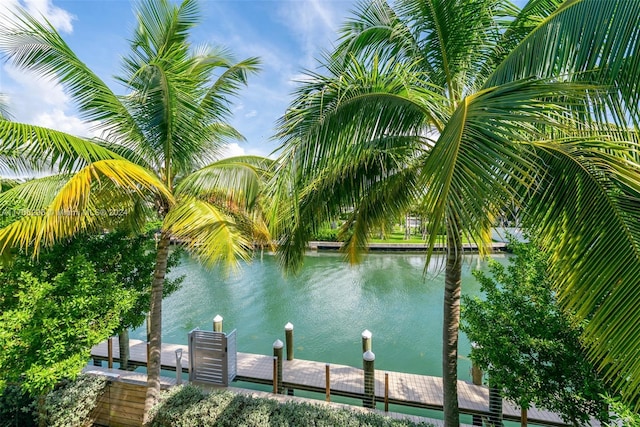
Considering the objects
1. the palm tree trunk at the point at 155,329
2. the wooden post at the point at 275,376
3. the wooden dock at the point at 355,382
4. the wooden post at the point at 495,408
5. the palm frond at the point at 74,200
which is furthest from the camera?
the wooden post at the point at 275,376

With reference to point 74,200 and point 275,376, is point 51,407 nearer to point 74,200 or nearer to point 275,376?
point 275,376

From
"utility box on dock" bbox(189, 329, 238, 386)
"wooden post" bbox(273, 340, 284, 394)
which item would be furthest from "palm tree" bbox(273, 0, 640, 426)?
"wooden post" bbox(273, 340, 284, 394)

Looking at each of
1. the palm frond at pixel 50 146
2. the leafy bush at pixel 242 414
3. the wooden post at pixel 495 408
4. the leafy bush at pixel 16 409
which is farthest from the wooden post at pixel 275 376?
the palm frond at pixel 50 146

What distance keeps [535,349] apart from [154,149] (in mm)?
6013

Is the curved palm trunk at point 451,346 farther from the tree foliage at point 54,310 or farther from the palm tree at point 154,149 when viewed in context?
the tree foliage at point 54,310

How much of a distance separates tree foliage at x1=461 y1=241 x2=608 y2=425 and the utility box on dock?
4.91 meters

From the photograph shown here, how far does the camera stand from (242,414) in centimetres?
434

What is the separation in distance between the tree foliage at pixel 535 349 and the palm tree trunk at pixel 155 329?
16.1 ft

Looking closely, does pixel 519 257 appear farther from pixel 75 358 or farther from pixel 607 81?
pixel 75 358

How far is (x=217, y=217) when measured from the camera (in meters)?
3.73

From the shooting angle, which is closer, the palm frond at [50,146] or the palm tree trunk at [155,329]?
the palm frond at [50,146]

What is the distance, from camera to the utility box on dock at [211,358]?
20.4ft

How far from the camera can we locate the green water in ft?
27.5

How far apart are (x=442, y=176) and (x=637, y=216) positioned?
1.28m
